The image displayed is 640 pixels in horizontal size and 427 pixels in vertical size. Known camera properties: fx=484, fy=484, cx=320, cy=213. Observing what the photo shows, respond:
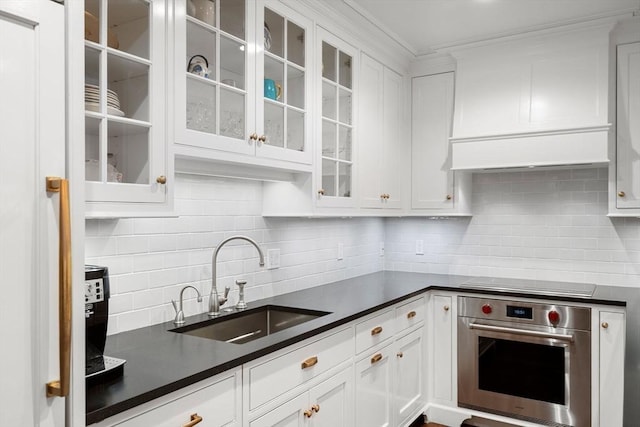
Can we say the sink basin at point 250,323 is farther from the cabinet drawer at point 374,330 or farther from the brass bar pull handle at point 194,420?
the brass bar pull handle at point 194,420

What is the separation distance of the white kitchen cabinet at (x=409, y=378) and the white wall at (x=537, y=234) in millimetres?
839

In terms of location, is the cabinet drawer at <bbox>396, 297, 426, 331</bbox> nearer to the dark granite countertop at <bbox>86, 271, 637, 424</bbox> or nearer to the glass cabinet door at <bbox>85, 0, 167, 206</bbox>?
the dark granite countertop at <bbox>86, 271, 637, 424</bbox>

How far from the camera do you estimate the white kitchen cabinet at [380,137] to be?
309 cm

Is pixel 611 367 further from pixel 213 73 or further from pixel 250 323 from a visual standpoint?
pixel 213 73

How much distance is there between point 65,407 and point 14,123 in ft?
2.00

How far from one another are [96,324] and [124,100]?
0.72 metres

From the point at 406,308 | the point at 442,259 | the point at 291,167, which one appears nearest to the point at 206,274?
the point at 291,167

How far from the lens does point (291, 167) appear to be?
7.88ft

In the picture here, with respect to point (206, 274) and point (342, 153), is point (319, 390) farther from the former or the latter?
point (342, 153)

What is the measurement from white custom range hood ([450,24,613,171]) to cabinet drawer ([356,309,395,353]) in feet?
4.08

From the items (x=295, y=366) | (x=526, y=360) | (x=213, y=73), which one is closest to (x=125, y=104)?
(x=213, y=73)

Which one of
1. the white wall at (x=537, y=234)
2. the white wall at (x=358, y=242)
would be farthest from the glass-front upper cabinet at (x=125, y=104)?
the white wall at (x=537, y=234)

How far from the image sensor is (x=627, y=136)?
292 cm

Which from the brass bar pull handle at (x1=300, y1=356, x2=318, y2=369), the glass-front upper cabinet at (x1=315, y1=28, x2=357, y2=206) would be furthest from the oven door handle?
the brass bar pull handle at (x1=300, y1=356, x2=318, y2=369)
